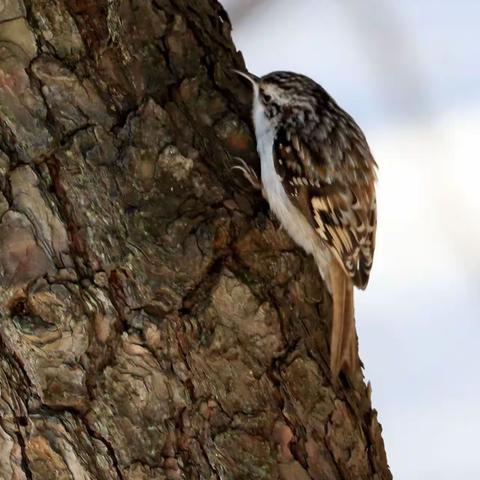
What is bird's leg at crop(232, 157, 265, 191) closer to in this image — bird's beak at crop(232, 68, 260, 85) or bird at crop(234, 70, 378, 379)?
bird at crop(234, 70, 378, 379)

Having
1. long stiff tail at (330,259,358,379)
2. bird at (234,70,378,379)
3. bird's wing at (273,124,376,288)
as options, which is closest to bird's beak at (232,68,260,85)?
bird at (234,70,378,379)

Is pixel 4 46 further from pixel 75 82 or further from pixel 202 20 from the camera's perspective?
pixel 202 20

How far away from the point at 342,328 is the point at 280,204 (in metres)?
0.24

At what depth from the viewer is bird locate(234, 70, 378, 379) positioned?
175cm

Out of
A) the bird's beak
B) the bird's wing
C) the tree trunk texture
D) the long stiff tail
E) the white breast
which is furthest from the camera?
the bird's wing

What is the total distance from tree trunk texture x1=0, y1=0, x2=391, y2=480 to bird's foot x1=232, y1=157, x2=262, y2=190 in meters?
0.03

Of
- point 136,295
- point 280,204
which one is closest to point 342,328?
point 280,204

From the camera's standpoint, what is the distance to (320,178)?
7.00ft

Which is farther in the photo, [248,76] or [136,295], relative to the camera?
[248,76]

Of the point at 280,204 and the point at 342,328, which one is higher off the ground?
the point at 280,204

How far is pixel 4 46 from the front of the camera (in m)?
1.51

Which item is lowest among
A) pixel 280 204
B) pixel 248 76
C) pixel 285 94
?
pixel 280 204

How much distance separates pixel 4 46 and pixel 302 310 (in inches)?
23.3

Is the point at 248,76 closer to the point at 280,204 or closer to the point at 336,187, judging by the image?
the point at 280,204
